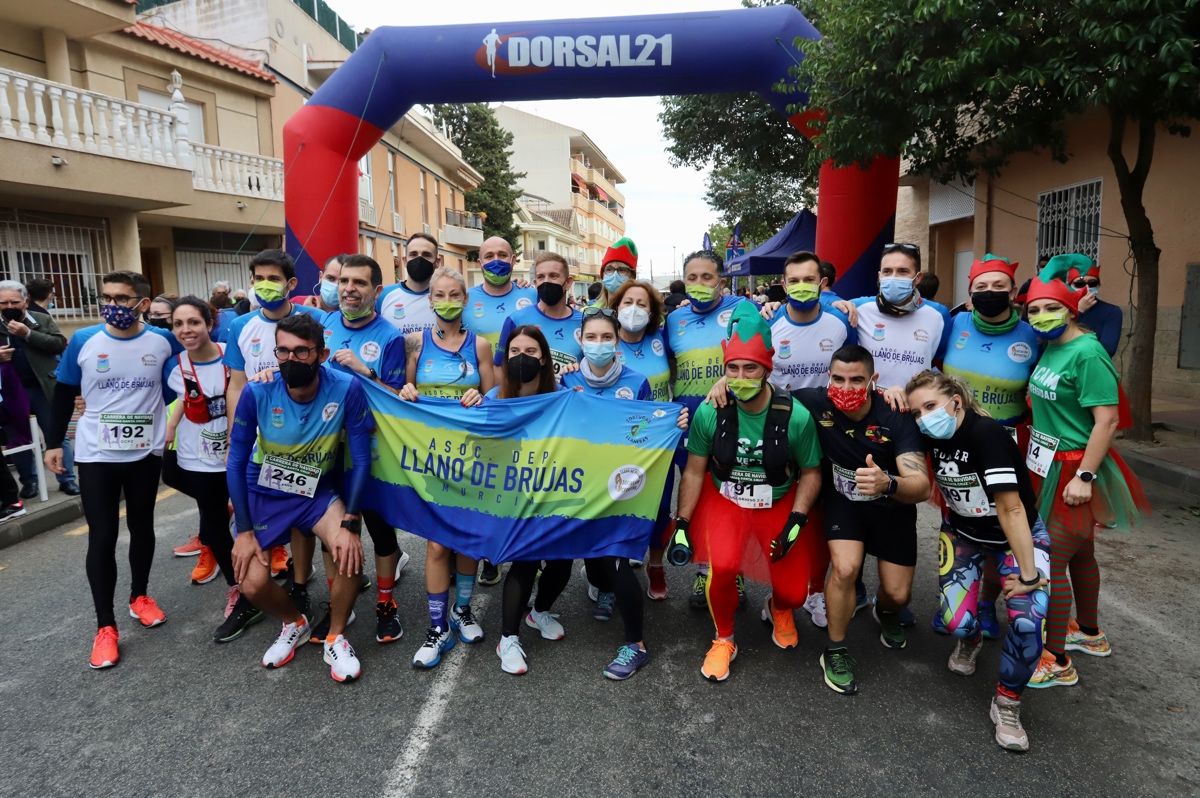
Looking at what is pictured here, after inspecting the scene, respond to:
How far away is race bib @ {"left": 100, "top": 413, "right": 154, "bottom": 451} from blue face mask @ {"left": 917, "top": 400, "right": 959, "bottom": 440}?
410cm

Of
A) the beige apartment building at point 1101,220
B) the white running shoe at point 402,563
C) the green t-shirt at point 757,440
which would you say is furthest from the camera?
the beige apartment building at point 1101,220

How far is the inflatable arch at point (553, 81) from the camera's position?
845 centimetres

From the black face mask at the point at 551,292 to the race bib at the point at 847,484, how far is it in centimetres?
204

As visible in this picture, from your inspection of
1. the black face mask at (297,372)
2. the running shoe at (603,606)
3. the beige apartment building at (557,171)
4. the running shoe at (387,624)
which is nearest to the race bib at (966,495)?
A: the running shoe at (603,606)

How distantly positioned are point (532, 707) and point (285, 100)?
18395 mm

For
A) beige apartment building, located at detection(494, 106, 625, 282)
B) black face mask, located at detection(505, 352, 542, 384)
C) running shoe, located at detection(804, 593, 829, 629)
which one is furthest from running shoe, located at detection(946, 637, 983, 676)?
beige apartment building, located at detection(494, 106, 625, 282)

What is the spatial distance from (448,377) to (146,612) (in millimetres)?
2208

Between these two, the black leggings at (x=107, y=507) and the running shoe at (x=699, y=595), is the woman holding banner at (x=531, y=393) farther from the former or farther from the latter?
the black leggings at (x=107, y=507)

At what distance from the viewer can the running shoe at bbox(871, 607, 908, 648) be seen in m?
3.78

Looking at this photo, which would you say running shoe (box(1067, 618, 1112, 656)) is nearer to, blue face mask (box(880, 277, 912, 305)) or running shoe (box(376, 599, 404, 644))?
blue face mask (box(880, 277, 912, 305))

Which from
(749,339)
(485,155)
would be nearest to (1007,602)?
(749,339)

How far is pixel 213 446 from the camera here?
4.23 metres

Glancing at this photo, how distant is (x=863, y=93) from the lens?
7.43 meters

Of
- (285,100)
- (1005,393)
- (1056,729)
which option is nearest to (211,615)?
(1056,729)
